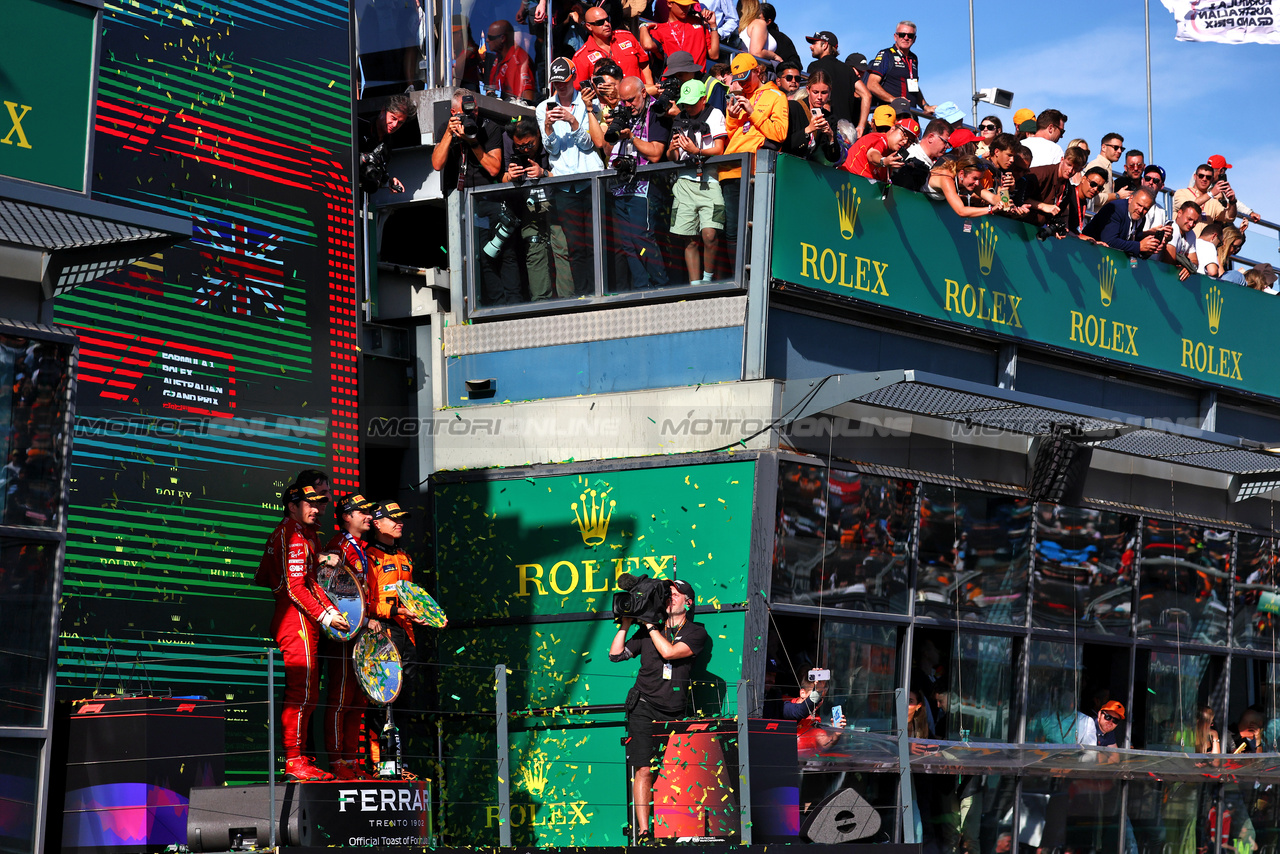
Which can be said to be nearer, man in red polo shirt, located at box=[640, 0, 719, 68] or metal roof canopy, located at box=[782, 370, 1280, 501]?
metal roof canopy, located at box=[782, 370, 1280, 501]

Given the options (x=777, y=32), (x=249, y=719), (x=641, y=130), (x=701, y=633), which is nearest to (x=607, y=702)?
(x=701, y=633)

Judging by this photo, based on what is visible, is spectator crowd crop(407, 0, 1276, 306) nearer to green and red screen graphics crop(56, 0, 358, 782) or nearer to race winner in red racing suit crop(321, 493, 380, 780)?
green and red screen graphics crop(56, 0, 358, 782)

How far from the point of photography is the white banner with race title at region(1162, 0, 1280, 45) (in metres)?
22.4

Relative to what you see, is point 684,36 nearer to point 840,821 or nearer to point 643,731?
point 643,731

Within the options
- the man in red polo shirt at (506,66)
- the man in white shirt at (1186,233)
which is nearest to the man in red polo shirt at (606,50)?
the man in red polo shirt at (506,66)

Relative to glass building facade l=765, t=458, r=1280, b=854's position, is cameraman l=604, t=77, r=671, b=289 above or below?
above

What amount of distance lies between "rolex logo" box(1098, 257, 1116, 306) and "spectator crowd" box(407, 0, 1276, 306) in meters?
0.33

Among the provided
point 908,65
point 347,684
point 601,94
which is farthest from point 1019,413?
point 347,684

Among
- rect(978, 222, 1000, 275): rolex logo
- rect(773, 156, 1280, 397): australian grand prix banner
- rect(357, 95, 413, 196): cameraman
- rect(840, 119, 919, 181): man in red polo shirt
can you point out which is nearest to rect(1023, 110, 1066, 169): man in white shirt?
rect(773, 156, 1280, 397): australian grand prix banner

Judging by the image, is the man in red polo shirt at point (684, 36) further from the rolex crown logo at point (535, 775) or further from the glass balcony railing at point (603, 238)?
the rolex crown logo at point (535, 775)

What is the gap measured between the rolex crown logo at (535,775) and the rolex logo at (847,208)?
16.5ft

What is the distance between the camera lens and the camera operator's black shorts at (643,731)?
13273 mm

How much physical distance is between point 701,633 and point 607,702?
1.43 metres

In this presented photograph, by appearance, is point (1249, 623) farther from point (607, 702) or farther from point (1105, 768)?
point (607, 702)
